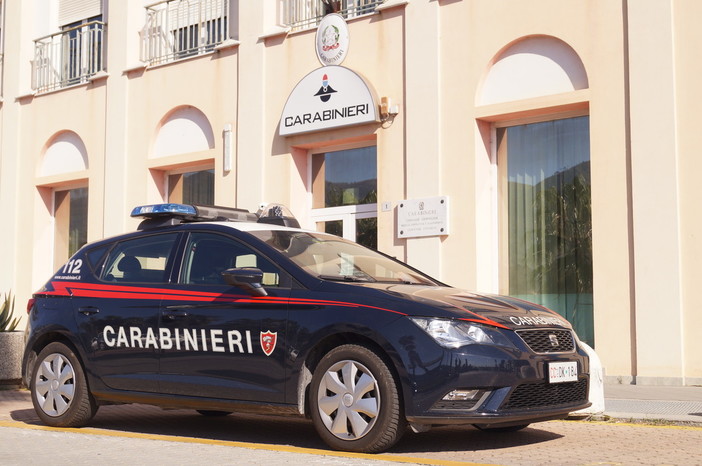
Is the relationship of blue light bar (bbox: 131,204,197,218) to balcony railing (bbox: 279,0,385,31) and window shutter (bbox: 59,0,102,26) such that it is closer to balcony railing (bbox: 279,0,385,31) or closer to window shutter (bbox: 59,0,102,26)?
balcony railing (bbox: 279,0,385,31)

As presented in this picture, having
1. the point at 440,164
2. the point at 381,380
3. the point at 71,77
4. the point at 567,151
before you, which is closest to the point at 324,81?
the point at 440,164

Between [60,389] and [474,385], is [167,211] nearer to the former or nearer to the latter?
[60,389]

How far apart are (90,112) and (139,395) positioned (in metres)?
12.9

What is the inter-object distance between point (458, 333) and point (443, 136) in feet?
26.3

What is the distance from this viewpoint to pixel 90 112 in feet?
64.2

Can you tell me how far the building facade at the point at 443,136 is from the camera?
1188cm

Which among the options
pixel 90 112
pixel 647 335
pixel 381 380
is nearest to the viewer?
pixel 381 380

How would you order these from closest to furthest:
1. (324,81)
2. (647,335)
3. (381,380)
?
(381,380) < (647,335) < (324,81)

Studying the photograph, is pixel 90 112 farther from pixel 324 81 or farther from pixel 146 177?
pixel 324 81

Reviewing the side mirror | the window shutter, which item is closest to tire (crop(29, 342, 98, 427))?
the side mirror

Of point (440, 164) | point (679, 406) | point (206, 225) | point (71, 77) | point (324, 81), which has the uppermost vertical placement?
point (71, 77)

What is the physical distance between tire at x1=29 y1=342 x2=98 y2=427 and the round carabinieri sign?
825 cm

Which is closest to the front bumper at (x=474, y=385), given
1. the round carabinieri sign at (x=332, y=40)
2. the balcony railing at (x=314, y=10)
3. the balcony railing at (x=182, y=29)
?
the round carabinieri sign at (x=332, y=40)

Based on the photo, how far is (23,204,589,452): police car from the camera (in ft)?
20.6
